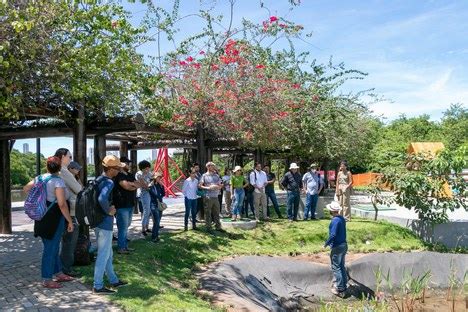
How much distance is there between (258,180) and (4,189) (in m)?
6.67

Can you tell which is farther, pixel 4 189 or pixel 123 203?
pixel 4 189

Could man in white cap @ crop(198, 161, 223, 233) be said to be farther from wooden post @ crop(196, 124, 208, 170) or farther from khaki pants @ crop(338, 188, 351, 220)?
khaki pants @ crop(338, 188, 351, 220)

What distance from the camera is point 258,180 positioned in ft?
45.9

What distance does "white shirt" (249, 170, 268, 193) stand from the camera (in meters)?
13.9

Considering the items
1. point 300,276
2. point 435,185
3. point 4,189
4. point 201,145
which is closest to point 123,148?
point 201,145

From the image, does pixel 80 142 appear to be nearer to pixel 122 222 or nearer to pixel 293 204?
pixel 122 222

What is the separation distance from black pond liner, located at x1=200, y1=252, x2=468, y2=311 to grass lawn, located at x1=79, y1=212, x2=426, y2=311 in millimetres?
561

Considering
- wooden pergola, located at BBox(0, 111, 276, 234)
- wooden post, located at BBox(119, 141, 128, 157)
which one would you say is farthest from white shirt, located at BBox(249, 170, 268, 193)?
wooden post, located at BBox(119, 141, 128, 157)

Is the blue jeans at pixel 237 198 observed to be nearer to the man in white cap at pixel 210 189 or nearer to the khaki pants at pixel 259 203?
the khaki pants at pixel 259 203

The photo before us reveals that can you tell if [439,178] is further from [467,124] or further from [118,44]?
[467,124]

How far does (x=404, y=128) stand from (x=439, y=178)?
141 ft

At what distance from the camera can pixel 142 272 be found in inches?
301

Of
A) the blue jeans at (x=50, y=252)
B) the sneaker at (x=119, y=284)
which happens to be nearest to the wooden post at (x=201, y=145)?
the sneaker at (x=119, y=284)

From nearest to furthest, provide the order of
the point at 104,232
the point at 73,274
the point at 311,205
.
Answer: the point at 104,232, the point at 73,274, the point at 311,205
